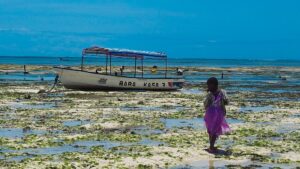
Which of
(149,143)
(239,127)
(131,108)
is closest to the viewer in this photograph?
(149,143)

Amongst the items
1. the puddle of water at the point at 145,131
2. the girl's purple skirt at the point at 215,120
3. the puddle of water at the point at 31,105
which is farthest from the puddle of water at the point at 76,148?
the puddle of water at the point at 31,105

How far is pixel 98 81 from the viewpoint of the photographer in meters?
41.8

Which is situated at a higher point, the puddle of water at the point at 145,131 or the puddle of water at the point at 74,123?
the puddle of water at the point at 74,123

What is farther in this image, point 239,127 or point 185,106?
point 185,106

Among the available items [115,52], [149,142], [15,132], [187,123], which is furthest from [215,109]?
[115,52]

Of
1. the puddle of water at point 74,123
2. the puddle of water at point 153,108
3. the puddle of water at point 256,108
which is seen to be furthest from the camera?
the puddle of water at point 256,108

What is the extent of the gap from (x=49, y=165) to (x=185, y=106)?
60.2 ft

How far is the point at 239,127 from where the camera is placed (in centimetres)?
2142

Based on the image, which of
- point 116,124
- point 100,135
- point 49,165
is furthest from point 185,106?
point 49,165

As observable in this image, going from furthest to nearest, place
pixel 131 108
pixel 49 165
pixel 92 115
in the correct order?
pixel 131 108 < pixel 92 115 < pixel 49 165

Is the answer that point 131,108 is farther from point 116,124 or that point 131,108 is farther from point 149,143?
point 149,143

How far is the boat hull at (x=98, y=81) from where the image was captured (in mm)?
41344

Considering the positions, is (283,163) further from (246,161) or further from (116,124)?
(116,124)

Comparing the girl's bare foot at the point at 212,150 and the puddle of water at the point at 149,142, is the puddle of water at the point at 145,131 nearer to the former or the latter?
the puddle of water at the point at 149,142
